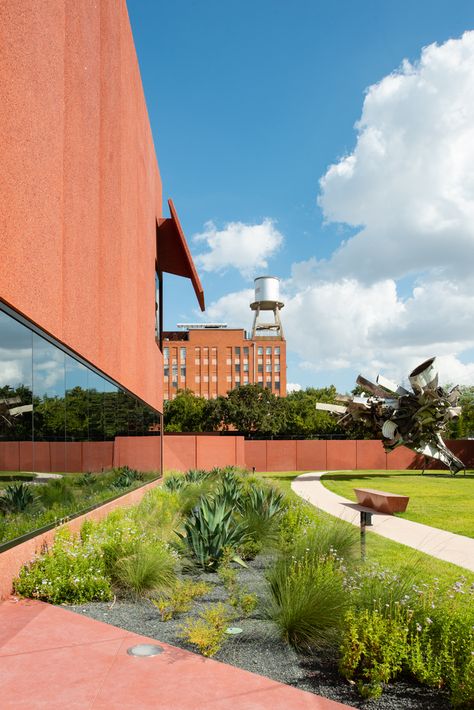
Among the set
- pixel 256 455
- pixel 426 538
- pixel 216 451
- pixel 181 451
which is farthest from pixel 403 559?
pixel 256 455

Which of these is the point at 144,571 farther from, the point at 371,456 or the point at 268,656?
the point at 371,456

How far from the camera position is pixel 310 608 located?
16.8ft

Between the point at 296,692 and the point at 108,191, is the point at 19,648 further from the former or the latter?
the point at 108,191

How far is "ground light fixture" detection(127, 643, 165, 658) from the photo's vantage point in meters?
4.70

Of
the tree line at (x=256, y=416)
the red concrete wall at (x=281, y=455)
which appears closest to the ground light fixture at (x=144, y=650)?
the red concrete wall at (x=281, y=455)

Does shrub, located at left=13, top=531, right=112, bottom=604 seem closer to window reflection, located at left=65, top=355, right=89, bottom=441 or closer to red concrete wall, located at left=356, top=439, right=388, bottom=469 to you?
window reflection, located at left=65, top=355, right=89, bottom=441

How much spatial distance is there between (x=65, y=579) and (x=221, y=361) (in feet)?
350

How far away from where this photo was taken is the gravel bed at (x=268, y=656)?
419 centimetres

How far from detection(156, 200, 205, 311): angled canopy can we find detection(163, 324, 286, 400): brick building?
8797 centimetres

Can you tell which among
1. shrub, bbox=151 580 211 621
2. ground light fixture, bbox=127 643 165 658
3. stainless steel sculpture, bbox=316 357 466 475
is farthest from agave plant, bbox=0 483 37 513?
stainless steel sculpture, bbox=316 357 466 475

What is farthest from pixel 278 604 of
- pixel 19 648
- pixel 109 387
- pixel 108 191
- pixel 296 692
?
pixel 108 191

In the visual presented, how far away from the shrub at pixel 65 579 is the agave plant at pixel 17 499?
630 mm

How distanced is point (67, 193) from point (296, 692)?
22.1 feet

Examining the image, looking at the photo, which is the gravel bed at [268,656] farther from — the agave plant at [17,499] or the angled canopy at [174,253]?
the angled canopy at [174,253]
